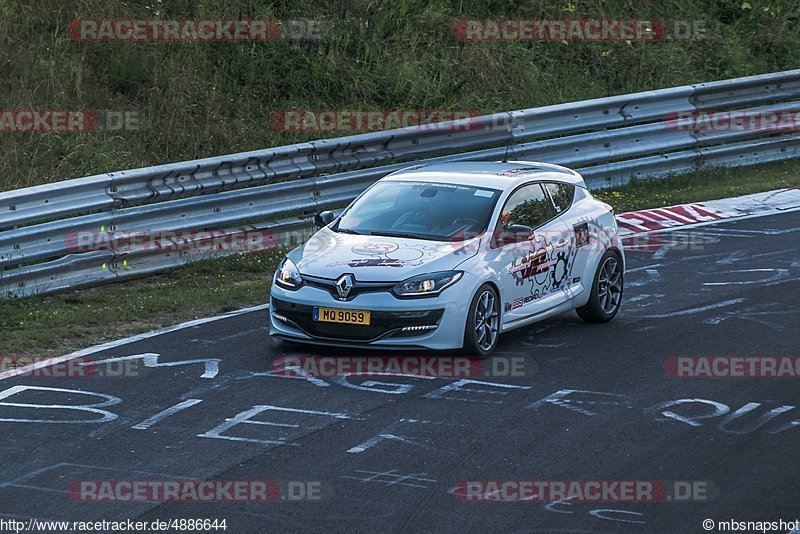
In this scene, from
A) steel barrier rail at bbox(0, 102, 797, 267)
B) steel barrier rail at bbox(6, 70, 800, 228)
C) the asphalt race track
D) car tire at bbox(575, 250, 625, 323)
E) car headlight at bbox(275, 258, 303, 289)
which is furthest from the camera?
steel barrier rail at bbox(6, 70, 800, 228)

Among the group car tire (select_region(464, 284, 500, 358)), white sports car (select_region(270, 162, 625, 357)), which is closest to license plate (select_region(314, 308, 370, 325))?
white sports car (select_region(270, 162, 625, 357))

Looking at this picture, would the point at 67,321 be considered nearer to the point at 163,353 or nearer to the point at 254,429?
the point at 163,353

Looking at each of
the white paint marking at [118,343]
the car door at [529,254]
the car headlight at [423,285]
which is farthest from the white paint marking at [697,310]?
the white paint marking at [118,343]

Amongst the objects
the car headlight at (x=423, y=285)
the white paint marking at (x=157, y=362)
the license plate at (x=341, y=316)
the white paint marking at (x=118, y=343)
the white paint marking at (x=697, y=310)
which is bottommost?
the white paint marking at (x=697, y=310)

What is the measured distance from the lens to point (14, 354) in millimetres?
11133

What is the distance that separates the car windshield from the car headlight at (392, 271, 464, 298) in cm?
68

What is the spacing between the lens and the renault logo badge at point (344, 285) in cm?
1068

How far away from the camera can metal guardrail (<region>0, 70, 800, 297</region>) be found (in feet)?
43.2

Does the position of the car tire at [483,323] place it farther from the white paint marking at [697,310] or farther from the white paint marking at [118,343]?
the white paint marking at [118,343]

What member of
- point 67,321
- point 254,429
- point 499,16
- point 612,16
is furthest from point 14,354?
point 612,16

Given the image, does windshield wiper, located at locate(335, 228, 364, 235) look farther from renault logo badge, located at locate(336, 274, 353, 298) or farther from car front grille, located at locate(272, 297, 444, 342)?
car front grille, located at locate(272, 297, 444, 342)

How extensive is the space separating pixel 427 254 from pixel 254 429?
8.71 ft

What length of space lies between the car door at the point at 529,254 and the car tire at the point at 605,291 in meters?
0.40

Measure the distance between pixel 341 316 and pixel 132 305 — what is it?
3083 millimetres
